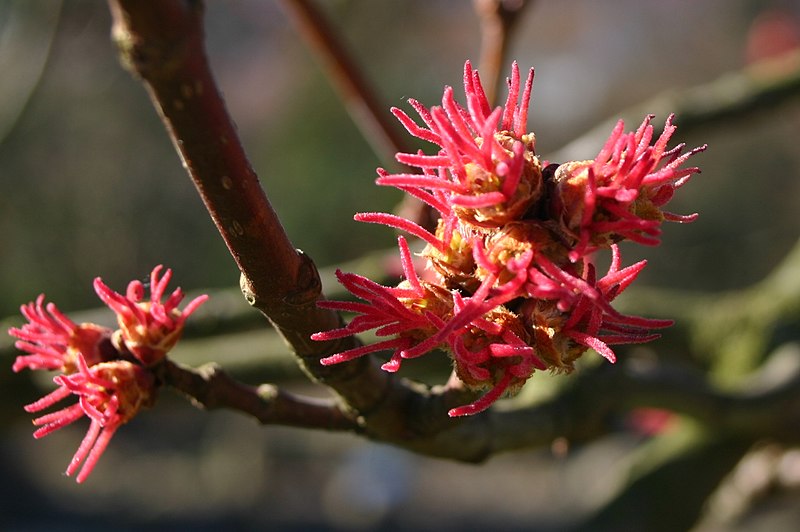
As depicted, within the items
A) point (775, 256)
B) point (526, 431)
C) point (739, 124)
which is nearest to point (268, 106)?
point (775, 256)

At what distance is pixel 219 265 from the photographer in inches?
287

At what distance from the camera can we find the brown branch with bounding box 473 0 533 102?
4.84 feet

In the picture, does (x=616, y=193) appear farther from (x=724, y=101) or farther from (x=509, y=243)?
(x=724, y=101)

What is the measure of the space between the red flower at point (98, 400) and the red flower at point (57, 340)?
1cm

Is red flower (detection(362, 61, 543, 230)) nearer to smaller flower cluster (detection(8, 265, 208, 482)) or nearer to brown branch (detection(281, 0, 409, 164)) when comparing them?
smaller flower cluster (detection(8, 265, 208, 482))

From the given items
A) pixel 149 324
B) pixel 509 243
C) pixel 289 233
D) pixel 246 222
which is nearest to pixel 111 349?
pixel 149 324

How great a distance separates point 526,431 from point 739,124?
3.65 ft

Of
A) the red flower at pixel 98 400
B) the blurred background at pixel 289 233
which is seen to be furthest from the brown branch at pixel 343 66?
the blurred background at pixel 289 233

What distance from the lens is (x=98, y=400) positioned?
72cm

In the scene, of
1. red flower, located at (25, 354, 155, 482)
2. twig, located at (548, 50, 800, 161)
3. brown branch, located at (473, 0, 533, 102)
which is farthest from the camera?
twig, located at (548, 50, 800, 161)

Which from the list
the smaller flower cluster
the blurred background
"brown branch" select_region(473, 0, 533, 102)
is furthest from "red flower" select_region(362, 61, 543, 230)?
the blurred background

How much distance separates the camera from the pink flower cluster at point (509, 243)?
59 centimetres

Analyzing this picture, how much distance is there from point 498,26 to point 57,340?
1027 millimetres

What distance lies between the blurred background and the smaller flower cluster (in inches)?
160
